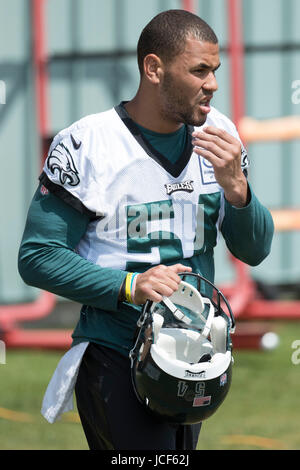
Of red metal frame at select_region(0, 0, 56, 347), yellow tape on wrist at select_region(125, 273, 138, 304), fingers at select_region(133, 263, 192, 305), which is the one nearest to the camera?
fingers at select_region(133, 263, 192, 305)

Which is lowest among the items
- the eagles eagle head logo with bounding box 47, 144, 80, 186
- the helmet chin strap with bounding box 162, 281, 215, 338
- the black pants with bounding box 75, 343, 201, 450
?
the black pants with bounding box 75, 343, 201, 450

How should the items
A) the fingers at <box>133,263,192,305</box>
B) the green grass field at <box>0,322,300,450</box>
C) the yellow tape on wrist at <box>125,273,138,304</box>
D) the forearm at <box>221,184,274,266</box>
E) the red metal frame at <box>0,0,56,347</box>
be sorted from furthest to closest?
the red metal frame at <box>0,0,56,347</box> < the green grass field at <box>0,322,300,450</box> < the forearm at <box>221,184,274,266</box> < the yellow tape on wrist at <box>125,273,138,304</box> < the fingers at <box>133,263,192,305</box>

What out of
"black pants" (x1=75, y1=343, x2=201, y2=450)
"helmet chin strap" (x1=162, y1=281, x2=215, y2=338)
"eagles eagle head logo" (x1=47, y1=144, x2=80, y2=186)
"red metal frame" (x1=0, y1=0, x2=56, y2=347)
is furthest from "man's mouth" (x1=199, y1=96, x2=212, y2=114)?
"red metal frame" (x1=0, y1=0, x2=56, y2=347)

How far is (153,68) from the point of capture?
9.96ft

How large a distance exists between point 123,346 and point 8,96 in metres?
5.92

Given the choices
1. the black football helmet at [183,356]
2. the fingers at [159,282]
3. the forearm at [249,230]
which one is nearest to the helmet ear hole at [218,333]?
the black football helmet at [183,356]

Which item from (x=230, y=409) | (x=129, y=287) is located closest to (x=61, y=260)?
(x=129, y=287)

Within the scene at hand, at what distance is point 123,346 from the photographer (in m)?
3.01

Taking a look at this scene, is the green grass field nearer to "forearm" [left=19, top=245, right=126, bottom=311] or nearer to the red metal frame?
the red metal frame

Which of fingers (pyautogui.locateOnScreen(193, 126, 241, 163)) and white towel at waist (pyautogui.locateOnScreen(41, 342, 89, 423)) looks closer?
fingers (pyautogui.locateOnScreen(193, 126, 241, 163))

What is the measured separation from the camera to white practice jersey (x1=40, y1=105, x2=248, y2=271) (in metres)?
2.96

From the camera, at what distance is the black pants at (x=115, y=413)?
295 centimetres

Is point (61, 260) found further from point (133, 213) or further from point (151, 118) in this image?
point (151, 118)

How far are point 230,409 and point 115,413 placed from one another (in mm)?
3429
